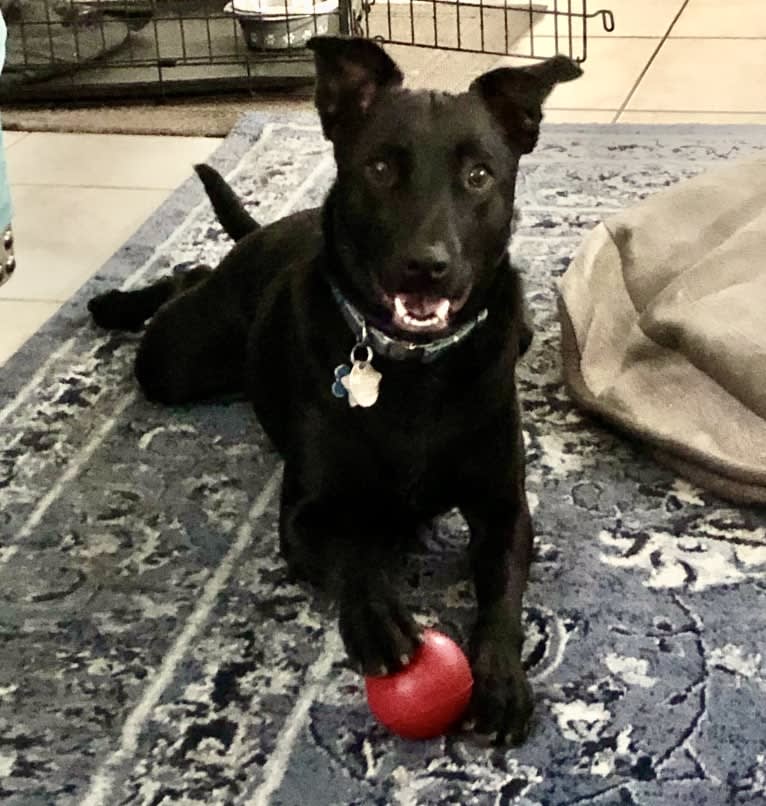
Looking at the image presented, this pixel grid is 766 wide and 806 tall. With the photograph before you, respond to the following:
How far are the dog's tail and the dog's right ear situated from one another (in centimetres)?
78

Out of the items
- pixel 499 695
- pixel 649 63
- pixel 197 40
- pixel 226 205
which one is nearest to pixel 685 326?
pixel 499 695

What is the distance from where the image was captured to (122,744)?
1.34 m

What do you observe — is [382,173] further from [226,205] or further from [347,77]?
[226,205]

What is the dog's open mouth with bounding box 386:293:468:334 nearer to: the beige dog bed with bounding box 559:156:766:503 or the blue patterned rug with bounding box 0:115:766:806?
the blue patterned rug with bounding box 0:115:766:806

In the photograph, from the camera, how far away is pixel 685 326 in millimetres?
1869

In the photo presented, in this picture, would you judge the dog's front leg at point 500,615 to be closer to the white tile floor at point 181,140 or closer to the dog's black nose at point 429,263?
the dog's black nose at point 429,263

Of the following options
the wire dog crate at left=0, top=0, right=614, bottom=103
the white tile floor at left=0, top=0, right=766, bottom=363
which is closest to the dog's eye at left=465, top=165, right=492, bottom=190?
the white tile floor at left=0, top=0, right=766, bottom=363

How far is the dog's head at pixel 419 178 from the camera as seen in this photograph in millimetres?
1425

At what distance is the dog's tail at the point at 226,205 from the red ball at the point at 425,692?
1.18 m

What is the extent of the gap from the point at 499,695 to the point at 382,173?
0.59 metres

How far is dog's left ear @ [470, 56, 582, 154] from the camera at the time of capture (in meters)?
1.50

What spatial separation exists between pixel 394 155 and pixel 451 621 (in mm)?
544

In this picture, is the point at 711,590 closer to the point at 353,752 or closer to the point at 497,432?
the point at 497,432

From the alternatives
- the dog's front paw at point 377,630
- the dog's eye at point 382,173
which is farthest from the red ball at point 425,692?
the dog's eye at point 382,173
